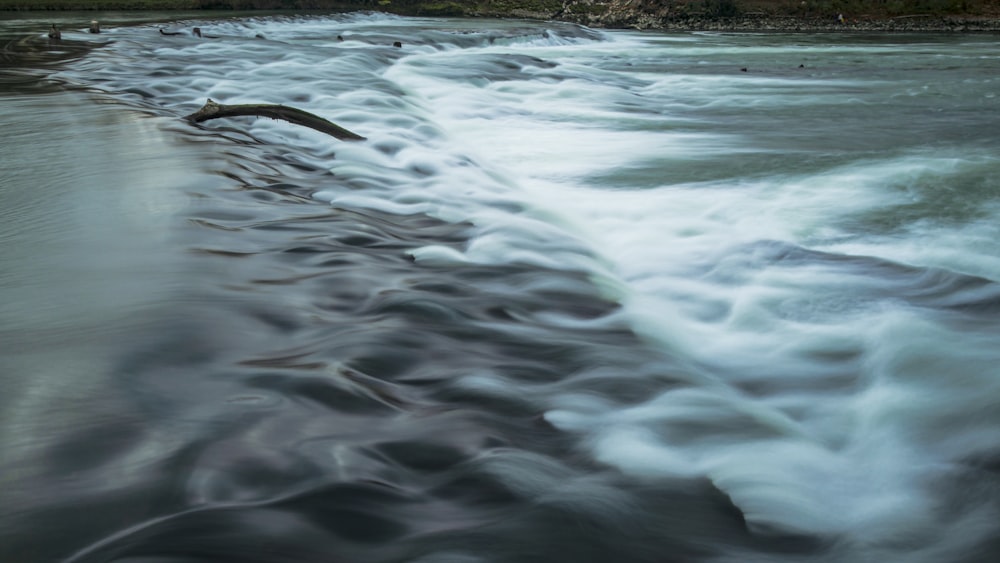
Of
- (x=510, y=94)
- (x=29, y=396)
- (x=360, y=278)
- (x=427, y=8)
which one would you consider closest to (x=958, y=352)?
(x=360, y=278)

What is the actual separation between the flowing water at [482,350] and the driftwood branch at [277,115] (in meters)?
→ 0.15

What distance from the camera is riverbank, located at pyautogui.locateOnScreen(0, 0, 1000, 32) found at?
1062 inches

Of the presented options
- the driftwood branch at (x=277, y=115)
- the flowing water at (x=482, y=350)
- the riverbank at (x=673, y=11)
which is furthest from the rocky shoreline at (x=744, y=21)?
the driftwood branch at (x=277, y=115)

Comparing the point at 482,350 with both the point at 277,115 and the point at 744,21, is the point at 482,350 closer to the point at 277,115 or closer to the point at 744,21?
the point at 277,115

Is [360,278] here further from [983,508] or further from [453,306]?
[983,508]

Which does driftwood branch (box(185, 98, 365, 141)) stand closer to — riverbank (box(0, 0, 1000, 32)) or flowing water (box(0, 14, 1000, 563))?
flowing water (box(0, 14, 1000, 563))

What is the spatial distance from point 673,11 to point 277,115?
28.0m

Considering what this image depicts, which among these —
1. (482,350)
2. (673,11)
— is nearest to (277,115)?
(482,350)

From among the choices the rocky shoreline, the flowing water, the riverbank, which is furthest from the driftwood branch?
the riverbank

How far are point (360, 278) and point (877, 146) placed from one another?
628 cm

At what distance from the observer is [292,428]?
233cm

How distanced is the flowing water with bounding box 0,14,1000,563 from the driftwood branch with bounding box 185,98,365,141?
15 centimetres

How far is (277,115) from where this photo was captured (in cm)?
670

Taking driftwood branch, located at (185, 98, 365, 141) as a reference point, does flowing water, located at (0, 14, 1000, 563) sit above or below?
below
